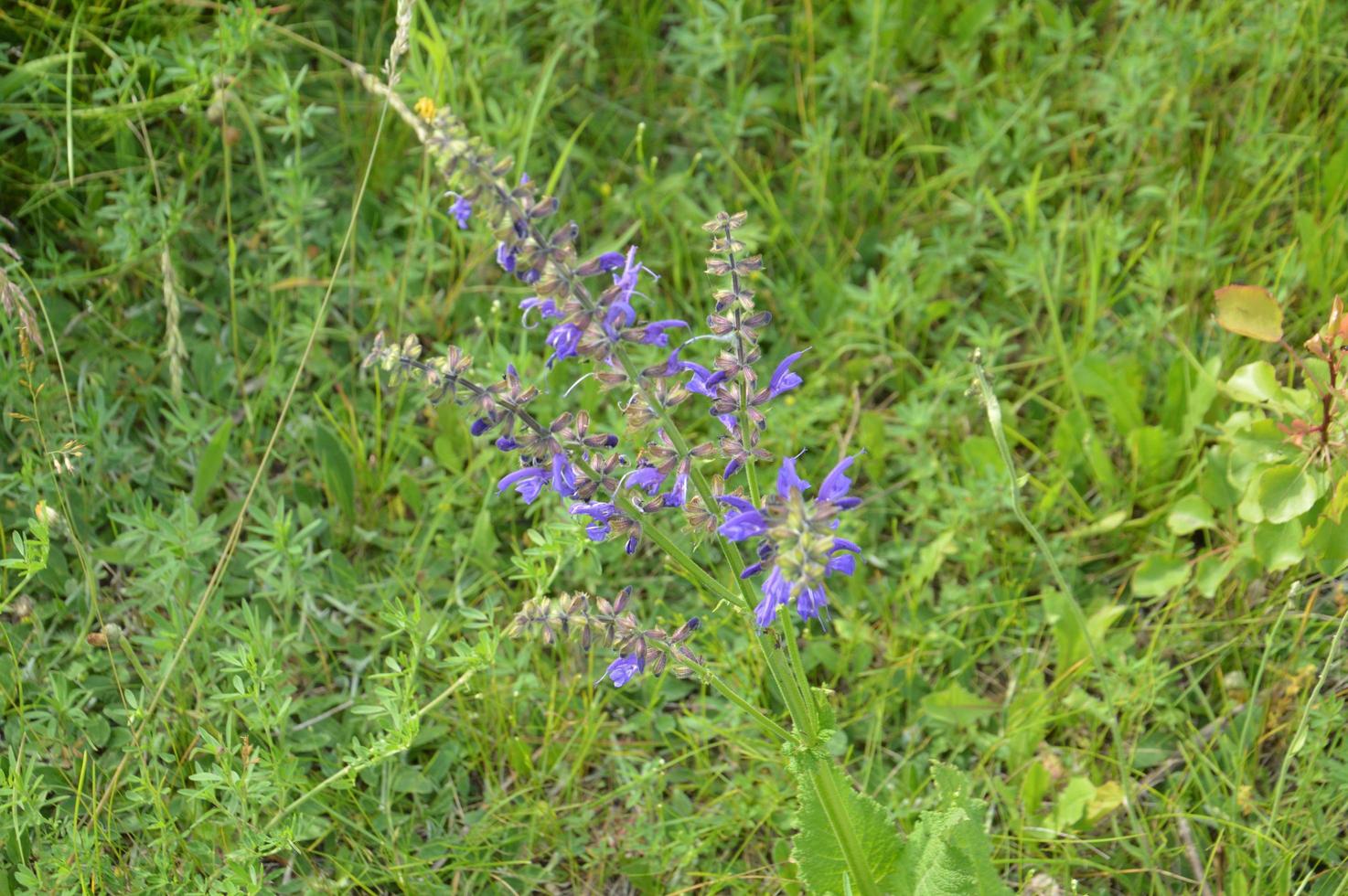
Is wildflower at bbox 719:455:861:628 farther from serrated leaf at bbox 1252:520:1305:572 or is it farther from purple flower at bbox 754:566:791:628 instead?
serrated leaf at bbox 1252:520:1305:572

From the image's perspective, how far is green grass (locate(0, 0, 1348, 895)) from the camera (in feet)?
9.93

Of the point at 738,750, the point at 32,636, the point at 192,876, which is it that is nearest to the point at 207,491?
the point at 32,636

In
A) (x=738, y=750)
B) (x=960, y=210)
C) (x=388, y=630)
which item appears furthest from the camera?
(x=960, y=210)

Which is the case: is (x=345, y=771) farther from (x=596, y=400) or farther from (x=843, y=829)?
(x=596, y=400)

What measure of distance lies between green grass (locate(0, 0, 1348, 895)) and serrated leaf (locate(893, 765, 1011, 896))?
377 mm

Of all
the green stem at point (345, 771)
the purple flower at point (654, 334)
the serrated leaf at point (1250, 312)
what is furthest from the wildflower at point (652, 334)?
the serrated leaf at point (1250, 312)

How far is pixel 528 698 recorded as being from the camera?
3.34m

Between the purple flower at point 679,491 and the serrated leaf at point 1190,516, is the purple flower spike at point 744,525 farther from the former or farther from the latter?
the serrated leaf at point 1190,516

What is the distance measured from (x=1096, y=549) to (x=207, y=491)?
2.66 m

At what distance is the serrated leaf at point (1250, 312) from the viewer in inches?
121

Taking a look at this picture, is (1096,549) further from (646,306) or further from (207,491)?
(207,491)

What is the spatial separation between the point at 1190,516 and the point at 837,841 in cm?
151

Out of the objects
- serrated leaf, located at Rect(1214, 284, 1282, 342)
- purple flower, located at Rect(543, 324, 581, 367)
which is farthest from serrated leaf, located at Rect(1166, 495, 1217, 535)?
purple flower, located at Rect(543, 324, 581, 367)

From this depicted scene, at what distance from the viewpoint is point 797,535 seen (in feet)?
6.08
